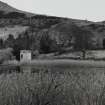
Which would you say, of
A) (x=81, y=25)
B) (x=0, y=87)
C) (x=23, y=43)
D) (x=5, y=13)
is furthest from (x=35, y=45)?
(x=0, y=87)

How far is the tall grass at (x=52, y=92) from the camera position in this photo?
6121mm

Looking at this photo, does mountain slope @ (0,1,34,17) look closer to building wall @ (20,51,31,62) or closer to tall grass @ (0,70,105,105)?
building wall @ (20,51,31,62)

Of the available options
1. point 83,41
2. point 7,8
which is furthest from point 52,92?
point 7,8

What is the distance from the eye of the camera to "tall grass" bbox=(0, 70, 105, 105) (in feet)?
20.1

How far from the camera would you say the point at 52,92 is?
6.57 metres

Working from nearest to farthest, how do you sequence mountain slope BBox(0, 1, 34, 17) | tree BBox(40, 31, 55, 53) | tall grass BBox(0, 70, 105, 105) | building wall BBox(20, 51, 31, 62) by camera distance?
tall grass BBox(0, 70, 105, 105)
building wall BBox(20, 51, 31, 62)
tree BBox(40, 31, 55, 53)
mountain slope BBox(0, 1, 34, 17)

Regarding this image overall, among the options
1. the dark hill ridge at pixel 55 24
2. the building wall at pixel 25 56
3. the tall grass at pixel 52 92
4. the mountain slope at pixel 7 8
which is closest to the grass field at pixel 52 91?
the tall grass at pixel 52 92

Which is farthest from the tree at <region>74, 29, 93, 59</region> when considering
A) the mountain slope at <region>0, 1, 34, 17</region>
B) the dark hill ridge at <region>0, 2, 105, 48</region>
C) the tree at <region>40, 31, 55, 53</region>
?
the mountain slope at <region>0, 1, 34, 17</region>

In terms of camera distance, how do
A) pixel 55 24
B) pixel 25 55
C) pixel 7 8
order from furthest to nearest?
1. pixel 7 8
2. pixel 55 24
3. pixel 25 55

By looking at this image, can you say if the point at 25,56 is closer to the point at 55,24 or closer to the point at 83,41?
the point at 83,41

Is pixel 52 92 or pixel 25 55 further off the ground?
pixel 25 55

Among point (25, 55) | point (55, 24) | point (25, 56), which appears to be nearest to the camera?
point (25, 56)

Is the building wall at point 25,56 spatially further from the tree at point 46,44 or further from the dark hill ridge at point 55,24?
the dark hill ridge at point 55,24

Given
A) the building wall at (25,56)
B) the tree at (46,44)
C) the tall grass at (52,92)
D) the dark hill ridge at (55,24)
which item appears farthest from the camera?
the dark hill ridge at (55,24)
